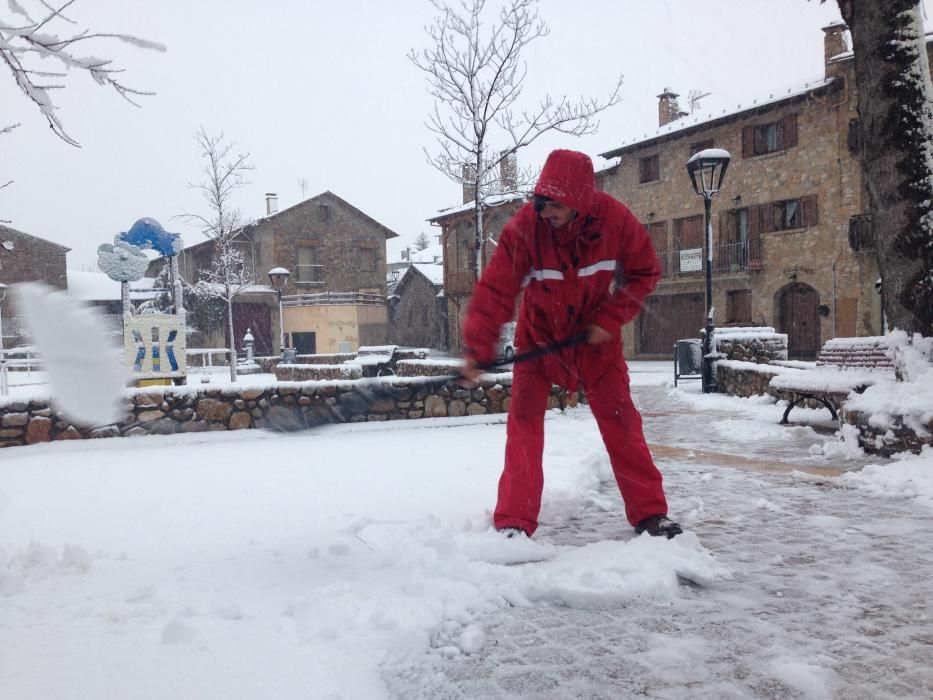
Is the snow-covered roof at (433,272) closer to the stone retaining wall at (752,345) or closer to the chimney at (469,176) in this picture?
the chimney at (469,176)

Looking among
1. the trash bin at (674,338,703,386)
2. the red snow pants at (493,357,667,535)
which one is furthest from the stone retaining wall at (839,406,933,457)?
the trash bin at (674,338,703,386)

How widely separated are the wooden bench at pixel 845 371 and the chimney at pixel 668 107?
25.7 m

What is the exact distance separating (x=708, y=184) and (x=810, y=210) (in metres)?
14.7

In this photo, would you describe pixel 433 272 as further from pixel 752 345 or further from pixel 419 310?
pixel 752 345

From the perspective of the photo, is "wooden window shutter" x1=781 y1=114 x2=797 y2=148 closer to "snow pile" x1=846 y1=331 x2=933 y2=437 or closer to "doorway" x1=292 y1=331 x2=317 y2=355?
"snow pile" x1=846 y1=331 x2=933 y2=437

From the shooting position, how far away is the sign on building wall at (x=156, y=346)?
9094mm

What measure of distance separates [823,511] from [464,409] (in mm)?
4479

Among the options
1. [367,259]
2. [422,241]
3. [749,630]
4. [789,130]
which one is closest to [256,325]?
[367,259]

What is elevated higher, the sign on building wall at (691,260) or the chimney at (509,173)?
the chimney at (509,173)

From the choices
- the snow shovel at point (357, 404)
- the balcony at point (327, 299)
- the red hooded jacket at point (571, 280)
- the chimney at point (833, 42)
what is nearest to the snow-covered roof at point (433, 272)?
the balcony at point (327, 299)

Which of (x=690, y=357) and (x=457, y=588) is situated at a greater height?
(x=690, y=357)

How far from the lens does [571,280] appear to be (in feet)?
10.1

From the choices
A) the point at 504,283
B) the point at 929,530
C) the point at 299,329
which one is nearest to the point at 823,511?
the point at 929,530

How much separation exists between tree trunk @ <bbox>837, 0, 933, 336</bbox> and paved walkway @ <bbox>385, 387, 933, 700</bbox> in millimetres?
2016
